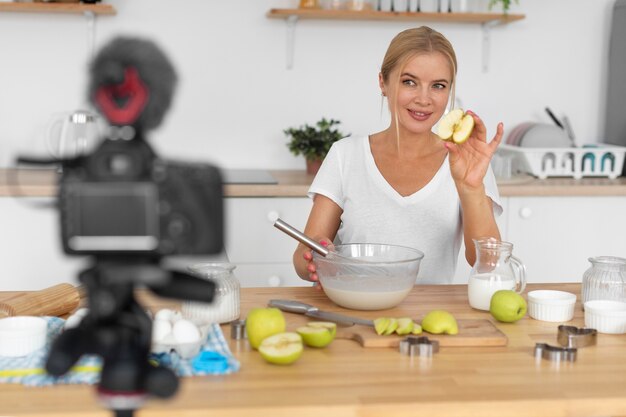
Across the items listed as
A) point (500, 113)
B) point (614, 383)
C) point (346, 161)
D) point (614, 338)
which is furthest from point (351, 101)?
point (614, 383)

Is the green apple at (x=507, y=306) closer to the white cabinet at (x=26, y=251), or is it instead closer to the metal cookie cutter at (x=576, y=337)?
the metal cookie cutter at (x=576, y=337)

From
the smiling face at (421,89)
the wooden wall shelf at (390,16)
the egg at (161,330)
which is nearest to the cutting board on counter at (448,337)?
the egg at (161,330)

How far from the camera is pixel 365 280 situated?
62.1 inches

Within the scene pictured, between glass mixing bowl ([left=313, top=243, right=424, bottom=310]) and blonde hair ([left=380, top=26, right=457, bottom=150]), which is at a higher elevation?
blonde hair ([left=380, top=26, right=457, bottom=150])

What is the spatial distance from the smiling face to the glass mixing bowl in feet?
1.95

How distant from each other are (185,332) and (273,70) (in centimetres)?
A: 236

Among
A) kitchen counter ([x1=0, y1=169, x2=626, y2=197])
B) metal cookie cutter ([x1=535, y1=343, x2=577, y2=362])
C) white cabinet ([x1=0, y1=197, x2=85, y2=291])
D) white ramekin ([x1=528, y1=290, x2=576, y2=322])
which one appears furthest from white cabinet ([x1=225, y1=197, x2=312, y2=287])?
metal cookie cutter ([x1=535, y1=343, x2=577, y2=362])

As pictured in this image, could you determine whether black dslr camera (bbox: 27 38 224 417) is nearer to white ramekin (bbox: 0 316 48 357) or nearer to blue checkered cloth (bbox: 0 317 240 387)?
blue checkered cloth (bbox: 0 317 240 387)

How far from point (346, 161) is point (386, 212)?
0.20 m

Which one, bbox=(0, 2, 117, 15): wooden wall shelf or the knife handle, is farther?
bbox=(0, 2, 117, 15): wooden wall shelf

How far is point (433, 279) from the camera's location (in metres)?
2.13

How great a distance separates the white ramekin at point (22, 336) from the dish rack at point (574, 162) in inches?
95.7

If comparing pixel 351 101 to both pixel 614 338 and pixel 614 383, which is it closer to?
pixel 614 338

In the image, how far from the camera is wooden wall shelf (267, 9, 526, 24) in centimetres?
326
